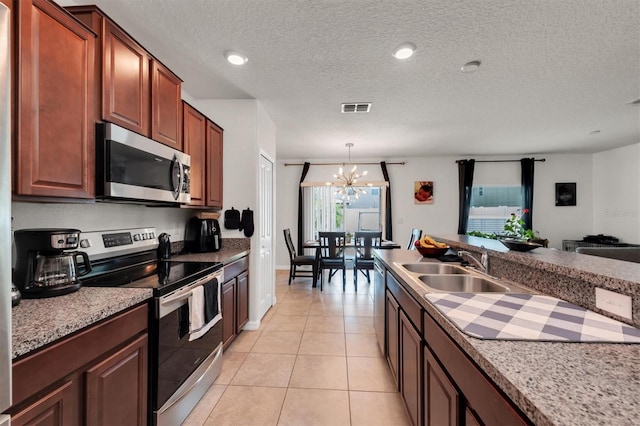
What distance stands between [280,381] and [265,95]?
270cm

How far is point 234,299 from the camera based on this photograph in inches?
95.1

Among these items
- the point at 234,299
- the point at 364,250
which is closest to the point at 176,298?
the point at 234,299

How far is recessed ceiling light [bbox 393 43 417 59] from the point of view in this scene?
1.97 metres

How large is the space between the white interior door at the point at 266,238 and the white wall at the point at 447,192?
2.51 metres

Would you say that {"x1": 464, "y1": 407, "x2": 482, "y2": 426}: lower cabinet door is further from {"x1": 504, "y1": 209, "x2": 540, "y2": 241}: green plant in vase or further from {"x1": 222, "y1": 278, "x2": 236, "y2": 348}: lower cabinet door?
{"x1": 504, "y1": 209, "x2": 540, "y2": 241}: green plant in vase

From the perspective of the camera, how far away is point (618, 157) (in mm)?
5055

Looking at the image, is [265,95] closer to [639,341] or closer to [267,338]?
[267,338]

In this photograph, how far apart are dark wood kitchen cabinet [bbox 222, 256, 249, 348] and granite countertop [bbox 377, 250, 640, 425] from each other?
191cm

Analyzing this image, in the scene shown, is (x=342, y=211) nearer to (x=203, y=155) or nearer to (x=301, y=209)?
(x=301, y=209)

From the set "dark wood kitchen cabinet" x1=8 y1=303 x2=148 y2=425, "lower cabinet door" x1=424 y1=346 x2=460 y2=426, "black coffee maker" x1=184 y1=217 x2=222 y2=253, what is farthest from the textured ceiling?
"lower cabinet door" x1=424 y1=346 x2=460 y2=426

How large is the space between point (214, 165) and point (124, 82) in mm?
1224

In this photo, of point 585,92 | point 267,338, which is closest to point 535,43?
point 585,92

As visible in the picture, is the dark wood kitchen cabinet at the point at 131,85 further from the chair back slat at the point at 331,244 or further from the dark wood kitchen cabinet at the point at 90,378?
the chair back slat at the point at 331,244

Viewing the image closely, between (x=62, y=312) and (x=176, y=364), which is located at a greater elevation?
(x=62, y=312)
